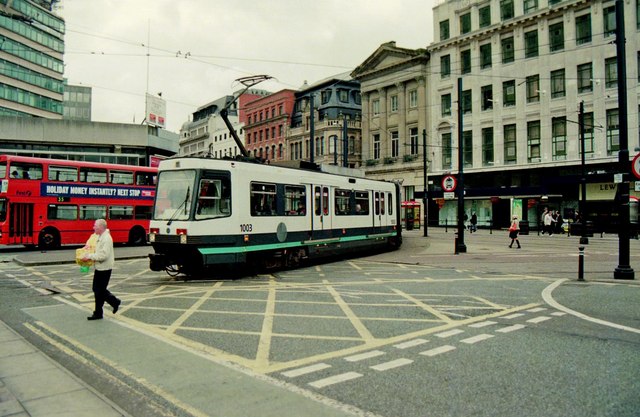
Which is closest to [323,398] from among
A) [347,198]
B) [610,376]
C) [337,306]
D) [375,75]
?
A: [610,376]

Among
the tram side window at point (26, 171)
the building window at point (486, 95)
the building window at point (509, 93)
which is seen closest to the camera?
the tram side window at point (26, 171)

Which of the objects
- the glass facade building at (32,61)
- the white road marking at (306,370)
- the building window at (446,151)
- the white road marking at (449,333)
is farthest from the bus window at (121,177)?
the glass facade building at (32,61)

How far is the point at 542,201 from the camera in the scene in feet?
135

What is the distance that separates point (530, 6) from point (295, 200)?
35.8 metres

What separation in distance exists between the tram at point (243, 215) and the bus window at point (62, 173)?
1226 centimetres

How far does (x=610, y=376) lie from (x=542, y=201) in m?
39.0

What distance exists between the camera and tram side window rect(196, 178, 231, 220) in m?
13.2

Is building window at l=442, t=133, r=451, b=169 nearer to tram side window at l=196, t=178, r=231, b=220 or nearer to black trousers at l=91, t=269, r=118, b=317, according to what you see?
tram side window at l=196, t=178, r=231, b=220

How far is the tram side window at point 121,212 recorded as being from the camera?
2636cm

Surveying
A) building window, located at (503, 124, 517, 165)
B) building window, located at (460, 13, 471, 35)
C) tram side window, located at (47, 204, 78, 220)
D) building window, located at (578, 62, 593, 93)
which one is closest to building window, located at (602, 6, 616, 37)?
building window, located at (578, 62, 593, 93)

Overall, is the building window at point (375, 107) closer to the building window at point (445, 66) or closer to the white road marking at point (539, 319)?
the building window at point (445, 66)

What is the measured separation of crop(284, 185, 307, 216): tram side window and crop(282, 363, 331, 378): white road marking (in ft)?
33.6

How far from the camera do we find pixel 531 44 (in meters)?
41.9

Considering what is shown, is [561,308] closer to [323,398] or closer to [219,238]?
[323,398]
